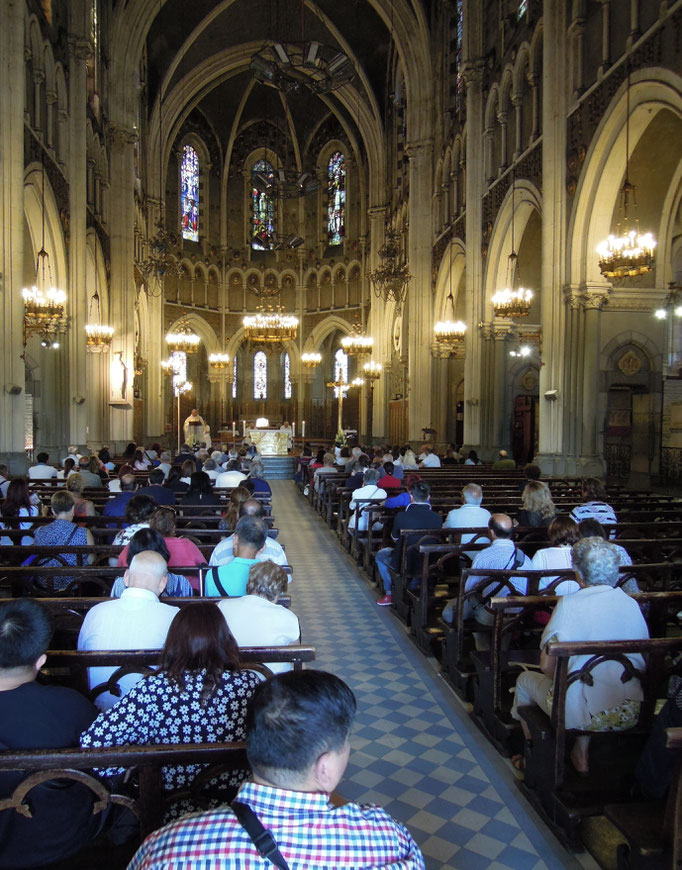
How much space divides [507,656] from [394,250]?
20.9 m

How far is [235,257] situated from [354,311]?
758cm

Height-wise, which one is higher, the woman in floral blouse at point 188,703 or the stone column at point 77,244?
the stone column at point 77,244

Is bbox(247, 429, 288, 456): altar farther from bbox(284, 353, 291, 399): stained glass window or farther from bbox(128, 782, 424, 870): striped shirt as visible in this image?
bbox(128, 782, 424, 870): striped shirt

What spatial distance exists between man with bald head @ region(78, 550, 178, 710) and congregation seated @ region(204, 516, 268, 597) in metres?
1.20

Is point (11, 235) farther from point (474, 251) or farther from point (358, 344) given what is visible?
point (358, 344)

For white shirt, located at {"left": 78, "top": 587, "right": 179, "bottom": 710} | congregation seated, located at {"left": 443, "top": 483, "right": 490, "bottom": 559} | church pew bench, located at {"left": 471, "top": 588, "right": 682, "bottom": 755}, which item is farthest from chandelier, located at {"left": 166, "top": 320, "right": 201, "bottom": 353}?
white shirt, located at {"left": 78, "top": 587, "right": 179, "bottom": 710}

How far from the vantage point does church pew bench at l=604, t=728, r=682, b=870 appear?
2.25 m

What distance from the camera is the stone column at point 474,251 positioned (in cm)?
1947

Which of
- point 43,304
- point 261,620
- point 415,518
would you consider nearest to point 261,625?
point 261,620

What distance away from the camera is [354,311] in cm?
3641

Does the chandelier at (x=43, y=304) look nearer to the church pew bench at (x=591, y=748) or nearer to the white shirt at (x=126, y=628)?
the white shirt at (x=126, y=628)

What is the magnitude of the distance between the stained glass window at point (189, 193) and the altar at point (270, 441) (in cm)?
1455

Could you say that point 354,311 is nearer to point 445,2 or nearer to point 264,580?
point 445,2

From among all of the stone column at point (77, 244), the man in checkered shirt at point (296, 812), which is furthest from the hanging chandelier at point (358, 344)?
the man in checkered shirt at point (296, 812)
